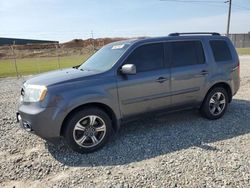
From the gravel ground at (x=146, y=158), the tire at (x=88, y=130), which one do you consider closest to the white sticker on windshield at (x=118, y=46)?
the tire at (x=88, y=130)

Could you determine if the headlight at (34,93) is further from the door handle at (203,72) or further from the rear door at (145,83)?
the door handle at (203,72)

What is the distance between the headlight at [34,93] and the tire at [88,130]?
1.87 feet

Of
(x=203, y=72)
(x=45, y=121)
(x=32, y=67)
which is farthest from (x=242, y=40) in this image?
(x=45, y=121)

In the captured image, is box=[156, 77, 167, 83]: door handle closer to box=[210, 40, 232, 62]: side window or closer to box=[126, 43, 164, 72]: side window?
box=[126, 43, 164, 72]: side window

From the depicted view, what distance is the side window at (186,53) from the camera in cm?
507

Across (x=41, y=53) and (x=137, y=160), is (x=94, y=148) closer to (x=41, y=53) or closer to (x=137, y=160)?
(x=137, y=160)

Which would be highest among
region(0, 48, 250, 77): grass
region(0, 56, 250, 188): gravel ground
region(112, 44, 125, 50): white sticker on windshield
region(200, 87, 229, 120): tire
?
region(112, 44, 125, 50): white sticker on windshield

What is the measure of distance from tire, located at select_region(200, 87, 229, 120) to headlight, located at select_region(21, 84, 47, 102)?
337 cm

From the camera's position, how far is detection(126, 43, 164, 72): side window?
4645 mm

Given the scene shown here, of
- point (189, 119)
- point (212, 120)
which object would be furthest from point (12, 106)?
point (212, 120)

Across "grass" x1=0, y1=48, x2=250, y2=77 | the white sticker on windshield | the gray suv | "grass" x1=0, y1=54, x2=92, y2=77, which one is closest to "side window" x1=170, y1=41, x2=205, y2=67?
the gray suv

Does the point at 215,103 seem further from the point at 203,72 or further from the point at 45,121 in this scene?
the point at 45,121

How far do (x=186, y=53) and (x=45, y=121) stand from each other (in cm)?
303

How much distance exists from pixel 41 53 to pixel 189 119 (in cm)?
5015
